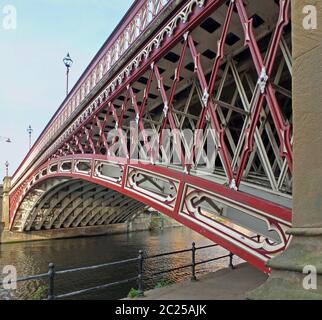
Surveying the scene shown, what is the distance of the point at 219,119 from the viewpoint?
29.5ft

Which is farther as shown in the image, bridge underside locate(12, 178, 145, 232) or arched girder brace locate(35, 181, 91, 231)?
bridge underside locate(12, 178, 145, 232)

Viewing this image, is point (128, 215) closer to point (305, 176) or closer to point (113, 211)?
point (113, 211)

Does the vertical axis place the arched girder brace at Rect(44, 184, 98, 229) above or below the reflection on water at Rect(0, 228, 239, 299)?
above

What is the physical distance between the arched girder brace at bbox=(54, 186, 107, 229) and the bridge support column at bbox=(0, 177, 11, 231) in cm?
485

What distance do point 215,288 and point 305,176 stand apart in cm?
554

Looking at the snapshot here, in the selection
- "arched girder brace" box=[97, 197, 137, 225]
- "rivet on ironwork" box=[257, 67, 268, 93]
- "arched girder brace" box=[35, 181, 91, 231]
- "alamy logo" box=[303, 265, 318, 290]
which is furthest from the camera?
"arched girder brace" box=[97, 197, 137, 225]

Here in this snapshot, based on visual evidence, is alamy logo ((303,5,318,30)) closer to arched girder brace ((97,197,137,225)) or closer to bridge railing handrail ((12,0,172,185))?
bridge railing handrail ((12,0,172,185))

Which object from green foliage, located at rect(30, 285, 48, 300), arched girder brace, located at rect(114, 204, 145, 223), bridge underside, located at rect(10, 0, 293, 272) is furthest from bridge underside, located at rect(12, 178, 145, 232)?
bridge underside, located at rect(10, 0, 293, 272)

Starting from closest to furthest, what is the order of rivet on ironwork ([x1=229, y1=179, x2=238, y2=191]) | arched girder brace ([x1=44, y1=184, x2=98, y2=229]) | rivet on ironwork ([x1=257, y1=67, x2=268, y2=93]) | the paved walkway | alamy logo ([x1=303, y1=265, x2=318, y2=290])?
alamy logo ([x1=303, y1=265, x2=318, y2=290])
rivet on ironwork ([x1=257, y1=67, x2=268, y2=93])
rivet on ironwork ([x1=229, y1=179, x2=238, y2=191])
the paved walkway
arched girder brace ([x1=44, y1=184, x2=98, y2=229])

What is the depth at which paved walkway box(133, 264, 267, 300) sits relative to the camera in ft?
21.1

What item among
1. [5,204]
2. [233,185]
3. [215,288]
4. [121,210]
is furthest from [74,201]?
[233,185]

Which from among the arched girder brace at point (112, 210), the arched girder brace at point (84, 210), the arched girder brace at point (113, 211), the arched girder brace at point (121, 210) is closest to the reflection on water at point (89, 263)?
the arched girder brace at point (84, 210)

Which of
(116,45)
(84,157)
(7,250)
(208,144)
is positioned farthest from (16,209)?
(208,144)
